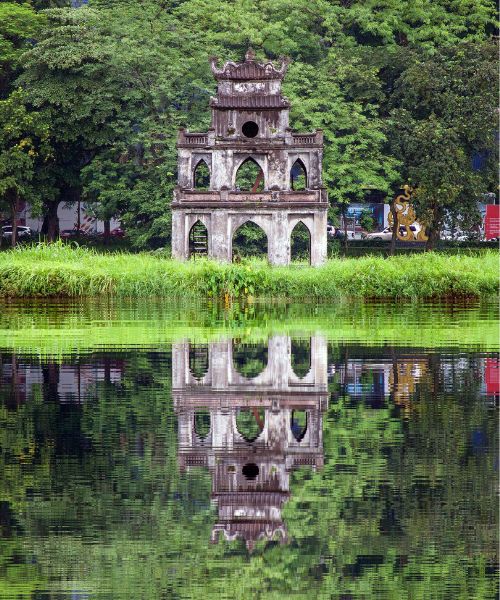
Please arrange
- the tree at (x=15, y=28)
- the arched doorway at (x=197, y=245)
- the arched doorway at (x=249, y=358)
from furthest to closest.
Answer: the tree at (x=15, y=28)
the arched doorway at (x=197, y=245)
the arched doorway at (x=249, y=358)

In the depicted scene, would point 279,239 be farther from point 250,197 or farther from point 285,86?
point 285,86

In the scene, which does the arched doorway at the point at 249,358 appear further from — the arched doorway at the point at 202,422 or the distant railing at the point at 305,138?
the distant railing at the point at 305,138

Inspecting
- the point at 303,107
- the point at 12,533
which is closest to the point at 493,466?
the point at 12,533

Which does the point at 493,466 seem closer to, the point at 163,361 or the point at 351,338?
the point at 163,361

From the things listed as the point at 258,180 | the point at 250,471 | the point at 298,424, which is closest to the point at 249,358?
the point at 298,424

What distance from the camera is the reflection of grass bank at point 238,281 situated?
111 feet

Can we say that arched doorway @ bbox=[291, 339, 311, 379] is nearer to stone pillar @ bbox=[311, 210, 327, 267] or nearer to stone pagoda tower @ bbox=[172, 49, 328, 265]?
stone pillar @ bbox=[311, 210, 327, 267]

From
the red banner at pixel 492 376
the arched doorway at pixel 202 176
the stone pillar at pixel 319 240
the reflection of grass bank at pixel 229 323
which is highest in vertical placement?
the arched doorway at pixel 202 176

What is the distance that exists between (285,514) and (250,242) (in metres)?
44.4

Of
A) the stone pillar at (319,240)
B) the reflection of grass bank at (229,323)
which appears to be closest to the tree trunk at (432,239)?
the stone pillar at (319,240)

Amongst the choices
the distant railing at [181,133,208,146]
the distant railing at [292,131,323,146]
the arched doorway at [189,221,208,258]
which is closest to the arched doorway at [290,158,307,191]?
the arched doorway at [189,221,208,258]

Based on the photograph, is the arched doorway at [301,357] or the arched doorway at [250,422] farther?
the arched doorway at [301,357]

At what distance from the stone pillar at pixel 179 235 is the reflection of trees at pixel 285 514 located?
3235 cm

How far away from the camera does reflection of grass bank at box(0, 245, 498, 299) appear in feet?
111
